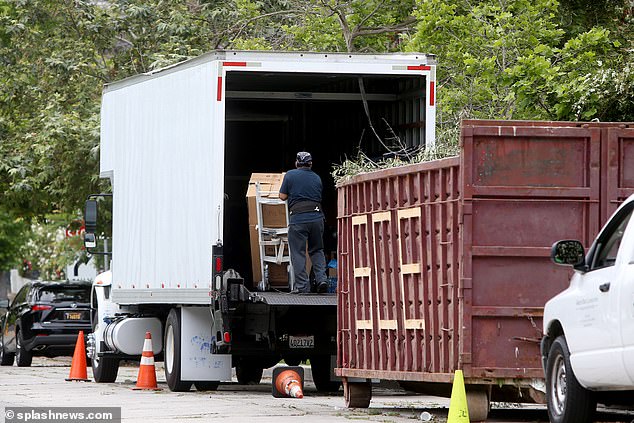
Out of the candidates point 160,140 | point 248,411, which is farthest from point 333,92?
point 248,411

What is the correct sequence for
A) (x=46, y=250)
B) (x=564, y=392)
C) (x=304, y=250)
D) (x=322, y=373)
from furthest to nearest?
1. (x=46, y=250)
2. (x=322, y=373)
3. (x=304, y=250)
4. (x=564, y=392)

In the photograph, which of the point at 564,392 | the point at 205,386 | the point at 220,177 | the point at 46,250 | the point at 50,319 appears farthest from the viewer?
the point at 46,250

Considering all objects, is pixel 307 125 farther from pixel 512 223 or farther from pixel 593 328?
pixel 593 328

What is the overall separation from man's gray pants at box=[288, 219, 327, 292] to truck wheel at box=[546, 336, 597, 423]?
5488 millimetres

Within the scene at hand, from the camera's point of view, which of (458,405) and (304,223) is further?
(304,223)

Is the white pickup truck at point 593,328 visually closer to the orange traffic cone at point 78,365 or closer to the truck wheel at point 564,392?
the truck wheel at point 564,392

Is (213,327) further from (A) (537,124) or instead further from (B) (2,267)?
(B) (2,267)

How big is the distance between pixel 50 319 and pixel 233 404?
11918 mm

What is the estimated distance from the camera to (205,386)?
59.0 feet

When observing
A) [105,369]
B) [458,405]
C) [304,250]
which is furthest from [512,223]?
[105,369]

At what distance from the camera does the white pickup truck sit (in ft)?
32.7

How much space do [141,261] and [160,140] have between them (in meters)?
1.71

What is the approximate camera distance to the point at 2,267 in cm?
5303

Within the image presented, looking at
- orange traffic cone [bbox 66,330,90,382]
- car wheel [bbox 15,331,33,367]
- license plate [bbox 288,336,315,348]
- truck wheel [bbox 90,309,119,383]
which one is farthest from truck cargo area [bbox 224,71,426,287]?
car wheel [bbox 15,331,33,367]
